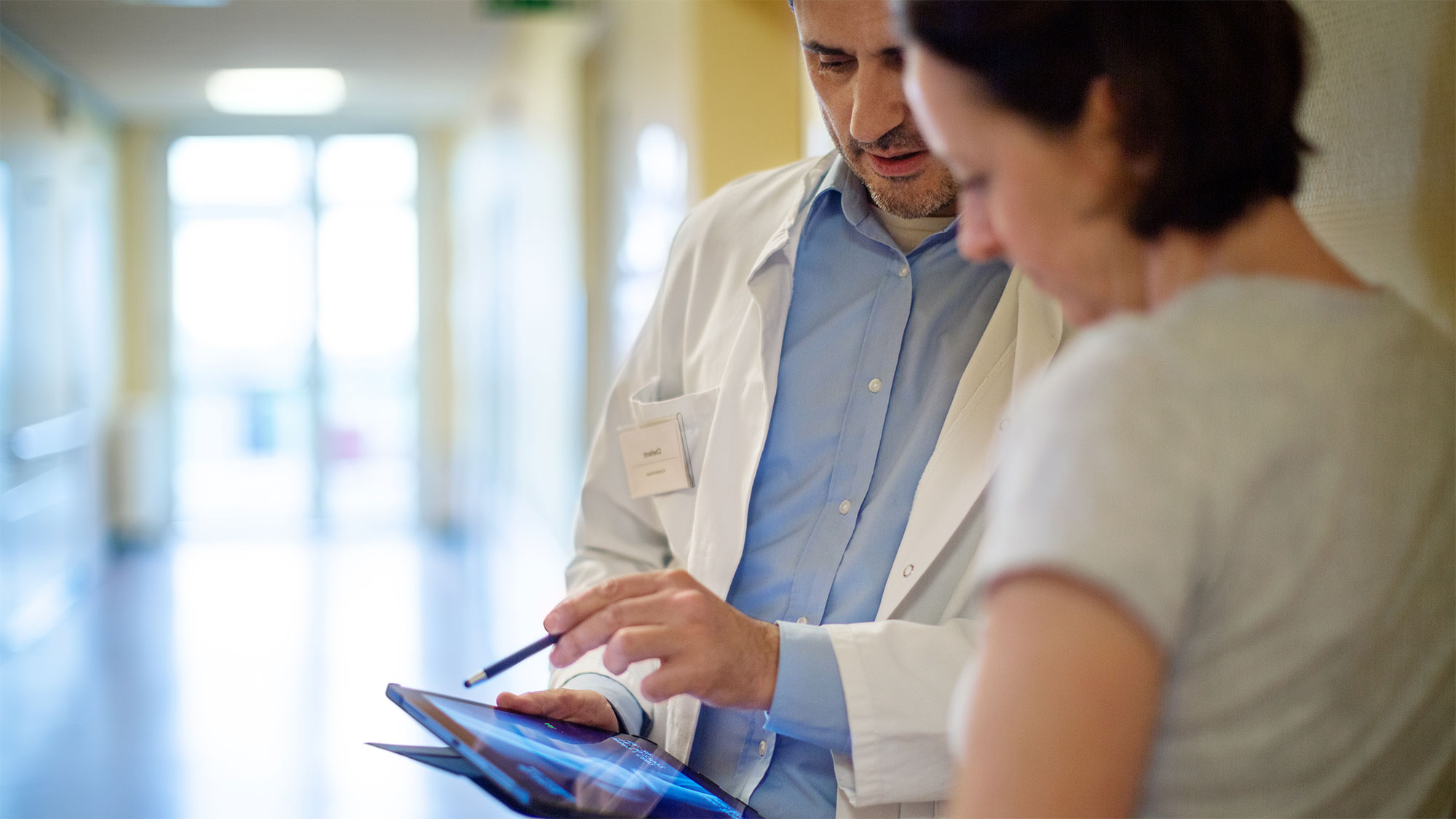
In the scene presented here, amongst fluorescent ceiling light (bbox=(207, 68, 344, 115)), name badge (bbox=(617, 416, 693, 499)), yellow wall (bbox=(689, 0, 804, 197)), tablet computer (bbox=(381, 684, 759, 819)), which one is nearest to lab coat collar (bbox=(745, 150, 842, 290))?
name badge (bbox=(617, 416, 693, 499))

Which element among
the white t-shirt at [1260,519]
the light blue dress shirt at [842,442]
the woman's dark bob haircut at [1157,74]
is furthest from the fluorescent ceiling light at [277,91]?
the white t-shirt at [1260,519]

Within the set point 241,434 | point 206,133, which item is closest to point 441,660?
point 241,434

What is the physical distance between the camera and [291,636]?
659 centimetres

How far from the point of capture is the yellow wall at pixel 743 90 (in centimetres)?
309

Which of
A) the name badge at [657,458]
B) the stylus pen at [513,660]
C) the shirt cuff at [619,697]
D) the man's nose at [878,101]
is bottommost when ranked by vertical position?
the shirt cuff at [619,697]

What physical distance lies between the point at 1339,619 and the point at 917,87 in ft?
1.25

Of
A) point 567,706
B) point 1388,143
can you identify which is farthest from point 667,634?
point 1388,143

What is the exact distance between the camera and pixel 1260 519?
60 cm

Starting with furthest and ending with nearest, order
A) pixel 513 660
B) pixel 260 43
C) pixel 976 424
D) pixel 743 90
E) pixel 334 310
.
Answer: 1. pixel 334 310
2. pixel 260 43
3. pixel 743 90
4. pixel 976 424
5. pixel 513 660

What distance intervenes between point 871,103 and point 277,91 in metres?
9.29

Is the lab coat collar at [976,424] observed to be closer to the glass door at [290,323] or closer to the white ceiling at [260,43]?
the white ceiling at [260,43]

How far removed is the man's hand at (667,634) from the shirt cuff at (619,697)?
0.25 m

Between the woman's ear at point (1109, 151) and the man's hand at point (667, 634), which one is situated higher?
the woman's ear at point (1109, 151)

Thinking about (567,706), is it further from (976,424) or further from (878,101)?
(878,101)
